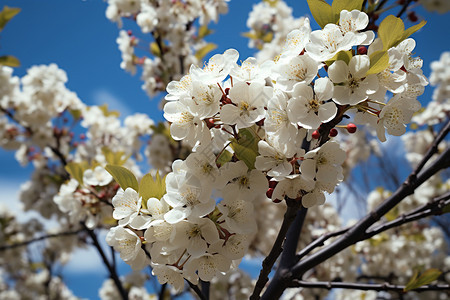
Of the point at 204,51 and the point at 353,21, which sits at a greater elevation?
the point at 204,51

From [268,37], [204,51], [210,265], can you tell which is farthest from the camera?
[268,37]

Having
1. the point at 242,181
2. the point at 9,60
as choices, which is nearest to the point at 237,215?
the point at 242,181

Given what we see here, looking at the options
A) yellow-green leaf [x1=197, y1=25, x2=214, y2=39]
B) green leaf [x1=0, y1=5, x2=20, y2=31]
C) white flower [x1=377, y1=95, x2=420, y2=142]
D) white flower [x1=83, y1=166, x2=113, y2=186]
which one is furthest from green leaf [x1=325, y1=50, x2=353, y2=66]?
yellow-green leaf [x1=197, y1=25, x2=214, y2=39]

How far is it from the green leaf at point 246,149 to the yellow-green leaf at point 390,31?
13.8 inches

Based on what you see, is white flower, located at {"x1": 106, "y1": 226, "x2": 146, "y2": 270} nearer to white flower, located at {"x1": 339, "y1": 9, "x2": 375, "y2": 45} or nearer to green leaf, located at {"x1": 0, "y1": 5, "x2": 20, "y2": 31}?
white flower, located at {"x1": 339, "y1": 9, "x2": 375, "y2": 45}

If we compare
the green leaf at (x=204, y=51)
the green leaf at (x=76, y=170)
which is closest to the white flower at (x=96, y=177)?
the green leaf at (x=76, y=170)

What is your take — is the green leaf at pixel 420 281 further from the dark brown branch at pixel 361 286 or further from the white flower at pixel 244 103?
the white flower at pixel 244 103

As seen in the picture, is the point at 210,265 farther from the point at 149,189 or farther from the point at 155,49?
the point at 155,49

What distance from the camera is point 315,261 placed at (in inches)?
45.5

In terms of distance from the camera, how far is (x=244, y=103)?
0.73m

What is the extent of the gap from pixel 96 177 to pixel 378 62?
1.32 meters

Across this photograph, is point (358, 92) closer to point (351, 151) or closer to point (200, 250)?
point (200, 250)

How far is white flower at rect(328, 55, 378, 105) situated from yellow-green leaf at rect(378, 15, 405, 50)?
0.10 metres

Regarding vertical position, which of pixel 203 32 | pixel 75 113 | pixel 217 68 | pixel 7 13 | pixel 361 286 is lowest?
pixel 361 286
